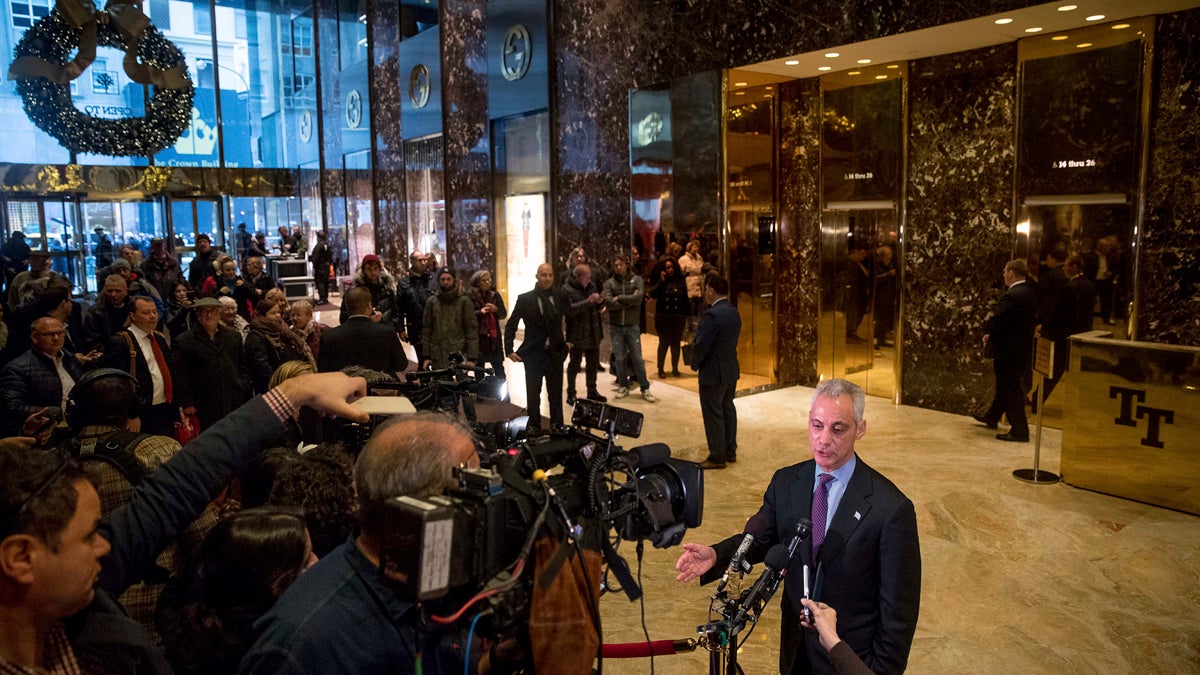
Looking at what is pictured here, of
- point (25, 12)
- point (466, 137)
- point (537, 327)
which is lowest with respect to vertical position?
point (537, 327)

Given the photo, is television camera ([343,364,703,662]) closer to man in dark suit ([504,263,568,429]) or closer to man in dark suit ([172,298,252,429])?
man in dark suit ([172,298,252,429])

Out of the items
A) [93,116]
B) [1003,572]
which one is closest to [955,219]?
[1003,572]

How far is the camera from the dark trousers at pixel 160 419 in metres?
5.48

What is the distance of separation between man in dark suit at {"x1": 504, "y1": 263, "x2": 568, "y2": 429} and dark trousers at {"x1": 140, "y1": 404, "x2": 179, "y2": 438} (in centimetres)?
292

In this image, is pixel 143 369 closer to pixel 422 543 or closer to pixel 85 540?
pixel 85 540

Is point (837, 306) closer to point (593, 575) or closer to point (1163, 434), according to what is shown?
point (1163, 434)

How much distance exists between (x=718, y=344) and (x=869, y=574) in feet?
14.2

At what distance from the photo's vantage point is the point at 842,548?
7.85 feet

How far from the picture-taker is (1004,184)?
7.81 m

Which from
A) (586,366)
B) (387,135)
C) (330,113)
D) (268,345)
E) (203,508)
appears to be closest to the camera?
(203,508)

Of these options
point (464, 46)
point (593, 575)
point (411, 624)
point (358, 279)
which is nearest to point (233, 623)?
point (411, 624)

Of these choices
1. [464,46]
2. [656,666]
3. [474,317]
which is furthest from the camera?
[464,46]

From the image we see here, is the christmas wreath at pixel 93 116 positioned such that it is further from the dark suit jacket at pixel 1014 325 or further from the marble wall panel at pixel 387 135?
the dark suit jacket at pixel 1014 325

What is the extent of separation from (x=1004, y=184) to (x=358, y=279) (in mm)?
6299
